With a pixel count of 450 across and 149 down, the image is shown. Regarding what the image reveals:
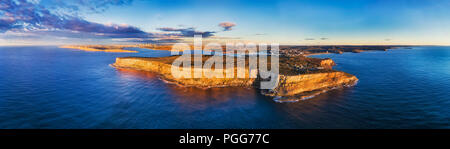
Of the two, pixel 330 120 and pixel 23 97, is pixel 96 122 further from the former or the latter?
pixel 330 120

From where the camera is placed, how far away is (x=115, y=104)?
34156mm

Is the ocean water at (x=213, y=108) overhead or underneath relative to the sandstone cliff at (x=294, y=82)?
underneath

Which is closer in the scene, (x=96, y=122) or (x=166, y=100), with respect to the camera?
(x=96, y=122)

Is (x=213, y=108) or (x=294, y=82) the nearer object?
(x=213, y=108)

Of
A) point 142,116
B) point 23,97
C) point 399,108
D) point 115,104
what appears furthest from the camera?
point 23,97

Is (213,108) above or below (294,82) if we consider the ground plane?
below

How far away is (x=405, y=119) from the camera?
89.0 ft

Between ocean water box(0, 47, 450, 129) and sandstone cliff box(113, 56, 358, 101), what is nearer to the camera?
ocean water box(0, 47, 450, 129)

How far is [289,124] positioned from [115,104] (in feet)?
114

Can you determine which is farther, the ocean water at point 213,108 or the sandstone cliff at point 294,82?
the sandstone cliff at point 294,82

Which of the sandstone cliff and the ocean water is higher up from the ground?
the sandstone cliff
